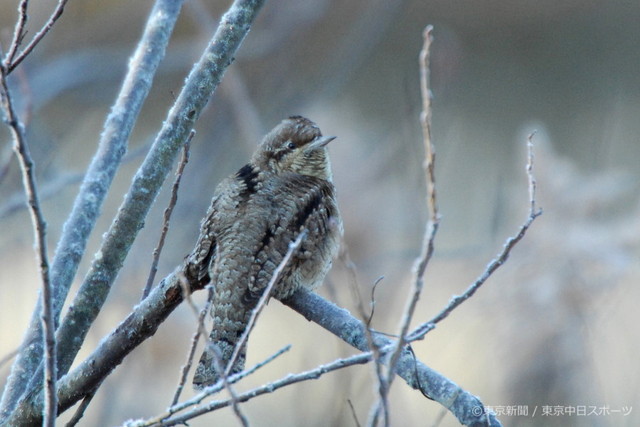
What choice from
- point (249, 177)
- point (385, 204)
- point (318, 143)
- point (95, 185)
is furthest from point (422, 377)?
point (385, 204)

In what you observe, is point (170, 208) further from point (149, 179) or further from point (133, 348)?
point (133, 348)

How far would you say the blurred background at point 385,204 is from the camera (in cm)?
361

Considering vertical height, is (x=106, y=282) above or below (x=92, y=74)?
below

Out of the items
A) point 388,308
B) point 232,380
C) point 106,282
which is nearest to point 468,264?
point 388,308

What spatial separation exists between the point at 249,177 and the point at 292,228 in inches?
10.9

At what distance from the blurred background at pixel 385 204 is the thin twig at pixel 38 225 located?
22.2 inches

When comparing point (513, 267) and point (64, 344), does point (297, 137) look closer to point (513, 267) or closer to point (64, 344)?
point (64, 344)

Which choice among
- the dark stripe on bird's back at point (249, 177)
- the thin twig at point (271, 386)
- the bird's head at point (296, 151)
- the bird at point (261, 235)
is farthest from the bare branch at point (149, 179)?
the bird's head at point (296, 151)

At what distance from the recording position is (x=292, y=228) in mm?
2383

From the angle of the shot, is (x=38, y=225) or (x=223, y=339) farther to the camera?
(x=223, y=339)

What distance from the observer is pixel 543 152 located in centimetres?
425

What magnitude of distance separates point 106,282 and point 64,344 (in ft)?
0.55

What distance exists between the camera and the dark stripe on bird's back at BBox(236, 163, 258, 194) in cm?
243

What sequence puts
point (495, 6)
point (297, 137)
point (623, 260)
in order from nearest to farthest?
1. point (297, 137)
2. point (623, 260)
3. point (495, 6)
